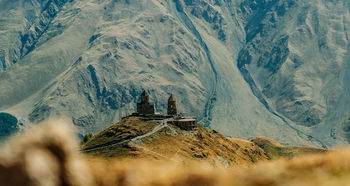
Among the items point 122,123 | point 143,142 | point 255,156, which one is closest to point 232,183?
point 143,142

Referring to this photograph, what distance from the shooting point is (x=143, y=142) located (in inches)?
4633

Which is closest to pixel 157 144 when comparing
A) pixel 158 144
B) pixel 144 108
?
pixel 158 144

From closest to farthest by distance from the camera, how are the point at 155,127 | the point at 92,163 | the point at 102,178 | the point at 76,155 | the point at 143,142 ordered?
the point at 76,155
the point at 102,178
the point at 92,163
the point at 143,142
the point at 155,127

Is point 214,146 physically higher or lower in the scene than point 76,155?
lower

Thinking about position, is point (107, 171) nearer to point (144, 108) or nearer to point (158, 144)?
point (158, 144)

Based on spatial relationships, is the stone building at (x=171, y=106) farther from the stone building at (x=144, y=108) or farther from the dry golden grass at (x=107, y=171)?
the dry golden grass at (x=107, y=171)

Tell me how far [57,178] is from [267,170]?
14.7 ft

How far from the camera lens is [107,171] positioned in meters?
9.13

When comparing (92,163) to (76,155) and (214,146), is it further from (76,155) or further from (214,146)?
(214,146)

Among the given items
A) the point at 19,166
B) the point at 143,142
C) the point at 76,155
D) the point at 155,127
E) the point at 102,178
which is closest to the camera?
the point at 19,166

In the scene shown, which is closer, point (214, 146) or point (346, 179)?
point (346, 179)

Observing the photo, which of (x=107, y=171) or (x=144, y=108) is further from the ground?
(x=107, y=171)

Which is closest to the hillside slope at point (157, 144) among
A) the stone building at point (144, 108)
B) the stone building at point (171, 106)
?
the stone building at point (144, 108)

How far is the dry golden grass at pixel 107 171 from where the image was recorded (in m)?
7.69
